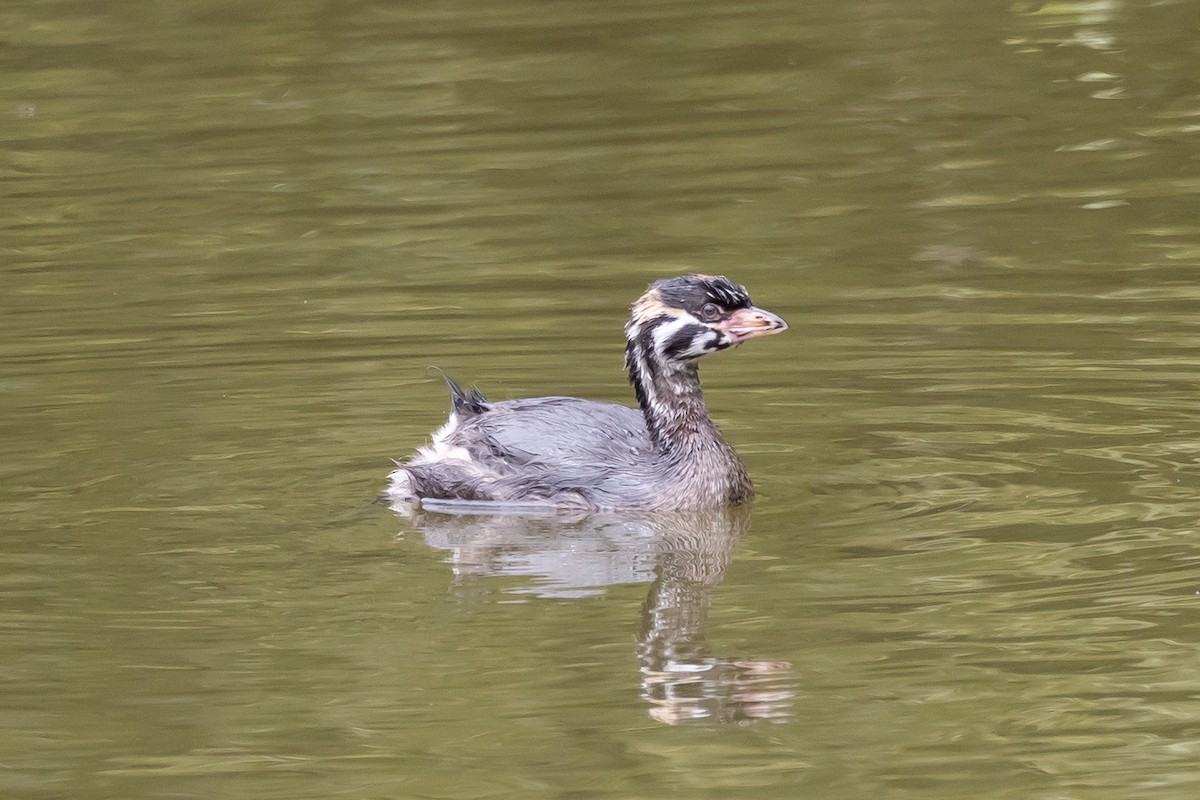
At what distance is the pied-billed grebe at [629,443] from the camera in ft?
30.9

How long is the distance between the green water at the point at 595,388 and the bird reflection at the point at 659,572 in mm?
25

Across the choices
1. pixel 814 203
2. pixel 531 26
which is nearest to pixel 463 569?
pixel 814 203

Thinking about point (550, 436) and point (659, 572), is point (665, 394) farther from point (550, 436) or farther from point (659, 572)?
point (659, 572)

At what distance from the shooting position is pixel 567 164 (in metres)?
15.9

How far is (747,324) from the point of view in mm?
9469

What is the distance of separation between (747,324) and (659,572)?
1.33 meters

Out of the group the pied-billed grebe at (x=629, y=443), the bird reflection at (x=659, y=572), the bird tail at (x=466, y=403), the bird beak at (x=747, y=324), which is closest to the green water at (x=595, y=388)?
the bird reflection at (x=659, y=572)

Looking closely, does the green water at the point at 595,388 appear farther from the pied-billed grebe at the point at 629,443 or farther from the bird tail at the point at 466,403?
the bird tail at the point at 466,403

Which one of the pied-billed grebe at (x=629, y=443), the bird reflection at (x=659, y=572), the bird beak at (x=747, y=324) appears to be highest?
the bird beak at (x=747, y=324)

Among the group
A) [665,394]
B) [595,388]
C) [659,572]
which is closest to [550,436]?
[665,394]

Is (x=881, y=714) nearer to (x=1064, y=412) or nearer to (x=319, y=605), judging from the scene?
(x=319, y=605)

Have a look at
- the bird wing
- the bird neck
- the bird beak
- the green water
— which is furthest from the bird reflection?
the bird beak

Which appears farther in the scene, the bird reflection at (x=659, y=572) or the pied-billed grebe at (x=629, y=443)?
the pied-billed grebe at (x=629, y=443)

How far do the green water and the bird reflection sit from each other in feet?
0.08
